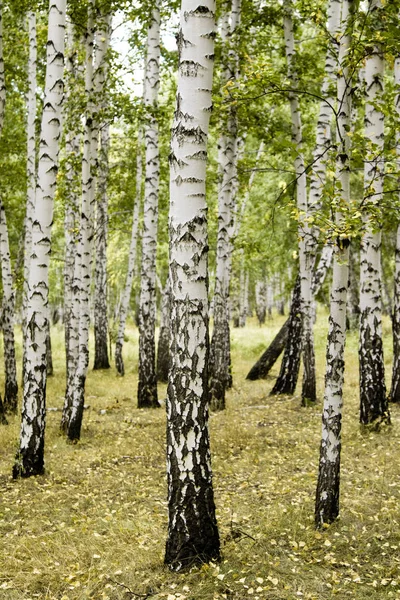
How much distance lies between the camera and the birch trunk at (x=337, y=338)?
5336 millimetres

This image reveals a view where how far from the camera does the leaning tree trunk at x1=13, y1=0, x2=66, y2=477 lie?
727 centimetres

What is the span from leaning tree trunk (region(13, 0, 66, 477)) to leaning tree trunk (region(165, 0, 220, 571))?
10.6 ft

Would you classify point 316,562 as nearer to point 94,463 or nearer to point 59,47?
point 94,463

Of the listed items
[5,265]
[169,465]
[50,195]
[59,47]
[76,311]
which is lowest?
[169,465]

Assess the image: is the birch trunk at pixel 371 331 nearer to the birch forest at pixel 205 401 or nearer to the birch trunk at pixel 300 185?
the birch forest at pixel 205 401

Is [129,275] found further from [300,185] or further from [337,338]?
[337,338]

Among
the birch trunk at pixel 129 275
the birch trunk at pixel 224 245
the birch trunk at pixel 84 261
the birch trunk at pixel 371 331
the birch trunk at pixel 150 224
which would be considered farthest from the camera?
the birch trunk at pixel 129 275

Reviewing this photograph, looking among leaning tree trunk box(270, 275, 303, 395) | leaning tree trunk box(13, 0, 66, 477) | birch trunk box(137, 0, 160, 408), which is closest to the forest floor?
leaning tree trunk box(13, 0, 66, 477)

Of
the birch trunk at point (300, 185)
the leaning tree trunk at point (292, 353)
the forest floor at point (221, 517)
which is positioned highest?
the birch trunk at point (300, 185)

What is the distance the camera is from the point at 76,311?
10117 millimetres

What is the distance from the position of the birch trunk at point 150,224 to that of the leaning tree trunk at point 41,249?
3.73 meters

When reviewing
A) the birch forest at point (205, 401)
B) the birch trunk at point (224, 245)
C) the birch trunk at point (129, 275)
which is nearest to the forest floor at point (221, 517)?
the birch forest at point (205, 401)

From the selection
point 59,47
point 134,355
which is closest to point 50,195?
point 59,47

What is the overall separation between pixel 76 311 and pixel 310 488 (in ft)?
17.9
